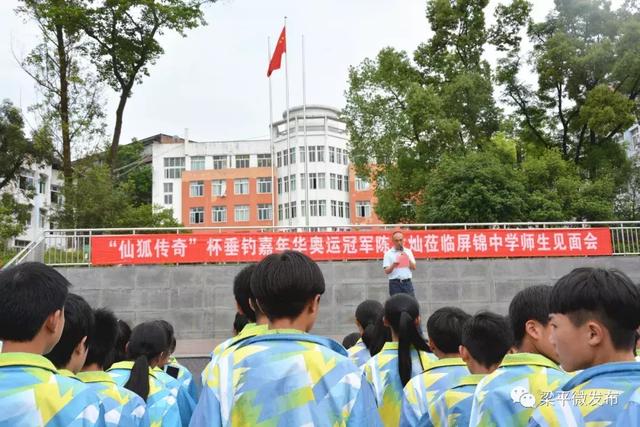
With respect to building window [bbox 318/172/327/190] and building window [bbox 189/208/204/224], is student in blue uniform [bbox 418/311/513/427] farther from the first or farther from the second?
building window [bbox 189/208/204/224]

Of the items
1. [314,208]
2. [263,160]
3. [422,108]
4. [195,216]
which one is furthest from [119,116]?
[263,160]

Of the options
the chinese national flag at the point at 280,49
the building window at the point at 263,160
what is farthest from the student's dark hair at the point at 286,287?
the building window at the point at 263,160

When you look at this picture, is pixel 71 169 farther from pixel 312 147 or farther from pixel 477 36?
pixel 312 147

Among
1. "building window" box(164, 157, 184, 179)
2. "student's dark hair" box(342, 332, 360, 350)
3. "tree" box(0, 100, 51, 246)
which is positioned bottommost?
"student's dark hair" box(342, 332, 360, 350)

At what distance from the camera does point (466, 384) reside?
2.38 metres

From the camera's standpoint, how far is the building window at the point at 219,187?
47.0m

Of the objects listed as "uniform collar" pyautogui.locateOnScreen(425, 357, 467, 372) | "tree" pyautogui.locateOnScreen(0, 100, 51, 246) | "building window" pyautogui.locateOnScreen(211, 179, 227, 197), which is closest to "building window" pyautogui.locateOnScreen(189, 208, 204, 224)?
"building window" pyautogui.locateOnScreen(211, 179, 227, 197)

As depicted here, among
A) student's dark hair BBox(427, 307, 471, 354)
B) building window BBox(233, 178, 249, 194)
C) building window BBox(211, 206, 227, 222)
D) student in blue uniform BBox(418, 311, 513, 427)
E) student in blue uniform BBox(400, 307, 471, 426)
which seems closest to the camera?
student in blue uniform BBox(418, 311, 513, 427)

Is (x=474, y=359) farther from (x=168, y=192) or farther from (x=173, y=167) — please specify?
(x=173, y=167)

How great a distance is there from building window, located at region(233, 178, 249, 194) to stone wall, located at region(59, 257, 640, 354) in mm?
34820

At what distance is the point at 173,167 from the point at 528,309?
1920 inches

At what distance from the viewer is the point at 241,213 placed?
154ft

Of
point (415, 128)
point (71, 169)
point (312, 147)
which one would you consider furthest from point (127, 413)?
point (312, 147)

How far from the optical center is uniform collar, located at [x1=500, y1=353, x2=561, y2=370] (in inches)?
83.3
